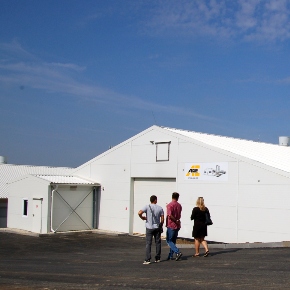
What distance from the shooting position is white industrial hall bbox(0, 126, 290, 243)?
19.5 metres

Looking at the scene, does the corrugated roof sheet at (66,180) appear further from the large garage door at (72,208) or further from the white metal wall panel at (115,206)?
the white metal wall panel at (115,206)

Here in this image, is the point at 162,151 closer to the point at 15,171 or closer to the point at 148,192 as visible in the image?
the point at 148,192

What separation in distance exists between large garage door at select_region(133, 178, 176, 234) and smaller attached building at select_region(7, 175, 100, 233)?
2667 mm

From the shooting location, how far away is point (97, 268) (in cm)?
1165

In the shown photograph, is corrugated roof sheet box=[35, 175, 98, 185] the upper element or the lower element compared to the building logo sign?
lower

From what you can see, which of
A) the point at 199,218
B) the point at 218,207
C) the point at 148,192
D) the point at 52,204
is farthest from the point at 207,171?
the point at 199,218

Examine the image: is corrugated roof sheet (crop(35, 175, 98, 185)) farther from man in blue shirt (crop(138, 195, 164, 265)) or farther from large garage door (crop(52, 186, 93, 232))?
man in blue shirt (crop(138, 195, 164, 265))

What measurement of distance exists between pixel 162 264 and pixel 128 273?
1.70m

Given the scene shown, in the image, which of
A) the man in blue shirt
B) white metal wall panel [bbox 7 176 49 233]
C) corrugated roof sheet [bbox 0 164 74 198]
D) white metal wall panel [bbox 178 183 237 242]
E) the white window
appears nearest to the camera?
the man in blue shirt

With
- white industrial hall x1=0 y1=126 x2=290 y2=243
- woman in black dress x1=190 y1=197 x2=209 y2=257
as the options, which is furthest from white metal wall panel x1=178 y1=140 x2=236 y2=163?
woman in black dress x1=190 y1=197 x2=209 y2=257

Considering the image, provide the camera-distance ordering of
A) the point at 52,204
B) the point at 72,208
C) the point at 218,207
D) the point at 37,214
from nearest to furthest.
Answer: the point at 218,207, the point at 52,204, the point at 37,214, the point at 72,208

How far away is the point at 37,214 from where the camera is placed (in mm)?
24750

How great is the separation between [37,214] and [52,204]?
1.09 meters

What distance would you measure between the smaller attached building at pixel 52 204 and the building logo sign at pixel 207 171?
6233 mm
